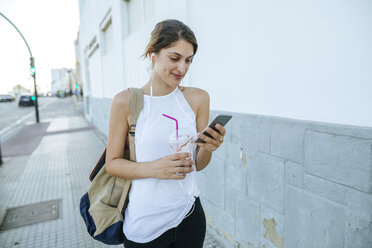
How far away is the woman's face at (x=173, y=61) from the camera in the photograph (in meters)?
1.31

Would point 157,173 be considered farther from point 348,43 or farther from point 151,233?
point 348,43

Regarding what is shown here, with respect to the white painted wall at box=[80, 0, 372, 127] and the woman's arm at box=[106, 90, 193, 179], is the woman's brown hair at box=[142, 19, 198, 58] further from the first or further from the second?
the white painted wall at box=[80, 0, 372, 127]

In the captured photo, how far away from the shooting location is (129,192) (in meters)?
1.35

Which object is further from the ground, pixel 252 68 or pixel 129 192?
pixel 252 68

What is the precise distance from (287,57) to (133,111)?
4.10 feet

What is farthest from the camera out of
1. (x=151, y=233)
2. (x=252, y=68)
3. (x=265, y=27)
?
(x=252, y=68)

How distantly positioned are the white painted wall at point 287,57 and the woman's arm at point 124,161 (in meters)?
1.02

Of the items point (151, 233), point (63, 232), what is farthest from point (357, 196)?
point (63, 232)

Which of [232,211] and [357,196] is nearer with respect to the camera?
[357,196]

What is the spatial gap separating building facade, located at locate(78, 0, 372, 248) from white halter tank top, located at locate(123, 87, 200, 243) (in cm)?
89

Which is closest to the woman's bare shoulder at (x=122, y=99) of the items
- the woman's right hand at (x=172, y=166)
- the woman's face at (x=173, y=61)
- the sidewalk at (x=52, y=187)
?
the woman's face at (x=173, y=61)

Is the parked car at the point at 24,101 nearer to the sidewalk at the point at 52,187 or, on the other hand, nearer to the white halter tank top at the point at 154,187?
the sidewalk at the point at 52,187

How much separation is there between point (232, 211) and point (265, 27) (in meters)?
1.74

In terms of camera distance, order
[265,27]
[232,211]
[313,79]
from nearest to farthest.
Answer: [313,79]
[265,27]
[232,211]
